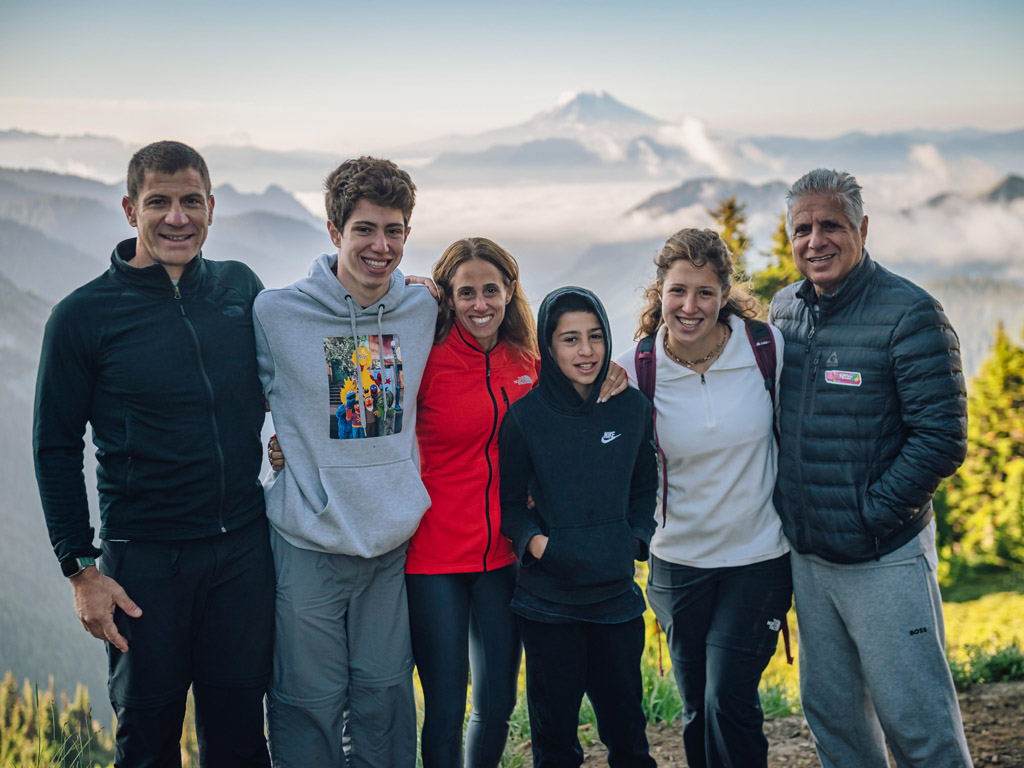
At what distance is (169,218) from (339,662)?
174cm

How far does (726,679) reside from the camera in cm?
301

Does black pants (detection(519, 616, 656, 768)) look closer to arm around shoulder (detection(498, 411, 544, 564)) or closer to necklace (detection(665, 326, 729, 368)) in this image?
arm around shoulder (detection(498, 411, 544, 564))

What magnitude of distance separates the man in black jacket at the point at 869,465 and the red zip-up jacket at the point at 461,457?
114 cm

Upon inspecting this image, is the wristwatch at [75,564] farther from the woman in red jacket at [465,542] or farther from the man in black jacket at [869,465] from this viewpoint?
the man in black jacket at [869,465]

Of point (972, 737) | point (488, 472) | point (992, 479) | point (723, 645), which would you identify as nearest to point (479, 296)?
point (488, 472)

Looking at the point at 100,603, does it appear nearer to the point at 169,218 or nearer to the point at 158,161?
the point at 169,218

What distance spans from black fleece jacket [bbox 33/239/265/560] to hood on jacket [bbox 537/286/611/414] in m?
1.14

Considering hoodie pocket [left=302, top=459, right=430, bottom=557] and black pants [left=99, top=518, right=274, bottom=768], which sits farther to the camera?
hoodie pocket [left=302, top=459, right=430, bottom=557]

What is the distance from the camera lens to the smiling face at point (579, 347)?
300 cm

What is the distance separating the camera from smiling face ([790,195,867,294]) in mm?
2953

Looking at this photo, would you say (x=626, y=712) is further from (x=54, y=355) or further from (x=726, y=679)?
(x=54, y=355)

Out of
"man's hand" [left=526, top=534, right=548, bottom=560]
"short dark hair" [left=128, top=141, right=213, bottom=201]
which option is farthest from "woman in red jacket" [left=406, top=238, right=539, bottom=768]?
"short dark hair" [left=128, top=141, right=213, bottom=201]

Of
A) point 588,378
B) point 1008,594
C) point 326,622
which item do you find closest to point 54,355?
point 326,622

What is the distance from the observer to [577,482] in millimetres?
2953
